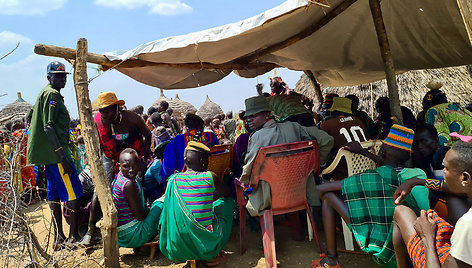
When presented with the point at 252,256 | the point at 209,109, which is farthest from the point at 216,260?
the point at 209,109

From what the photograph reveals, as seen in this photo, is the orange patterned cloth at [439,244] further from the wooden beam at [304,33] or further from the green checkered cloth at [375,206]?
the wooden beam at [304,33]

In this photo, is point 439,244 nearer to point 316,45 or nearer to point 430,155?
point 430,155

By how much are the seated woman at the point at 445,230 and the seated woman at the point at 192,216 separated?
1.72 m

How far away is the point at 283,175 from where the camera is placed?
123 inches

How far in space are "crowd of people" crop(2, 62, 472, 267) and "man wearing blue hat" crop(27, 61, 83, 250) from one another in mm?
12

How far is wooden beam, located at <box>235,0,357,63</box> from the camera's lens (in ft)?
12.7

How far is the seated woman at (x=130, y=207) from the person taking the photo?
11.1 feet

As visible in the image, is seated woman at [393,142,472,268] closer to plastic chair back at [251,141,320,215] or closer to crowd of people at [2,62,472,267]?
crowd of people at [2,62,472,267]

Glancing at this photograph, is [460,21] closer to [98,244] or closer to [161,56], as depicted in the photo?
[161,56]

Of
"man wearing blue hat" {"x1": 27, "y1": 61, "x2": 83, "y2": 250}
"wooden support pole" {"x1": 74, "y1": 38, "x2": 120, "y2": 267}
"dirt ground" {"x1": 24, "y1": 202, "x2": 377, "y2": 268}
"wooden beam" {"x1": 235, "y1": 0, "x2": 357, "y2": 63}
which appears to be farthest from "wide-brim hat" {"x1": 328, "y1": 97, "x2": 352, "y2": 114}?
"man wearing blue hat" {"x1": 27, "y1": 61, "x2": 83, "y2": 250}

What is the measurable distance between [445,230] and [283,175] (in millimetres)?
1522

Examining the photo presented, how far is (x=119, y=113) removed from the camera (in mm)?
4242

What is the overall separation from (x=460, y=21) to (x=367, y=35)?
1268 mm

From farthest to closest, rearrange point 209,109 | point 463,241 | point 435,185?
point 209,109, point 435,185, point 463,241
